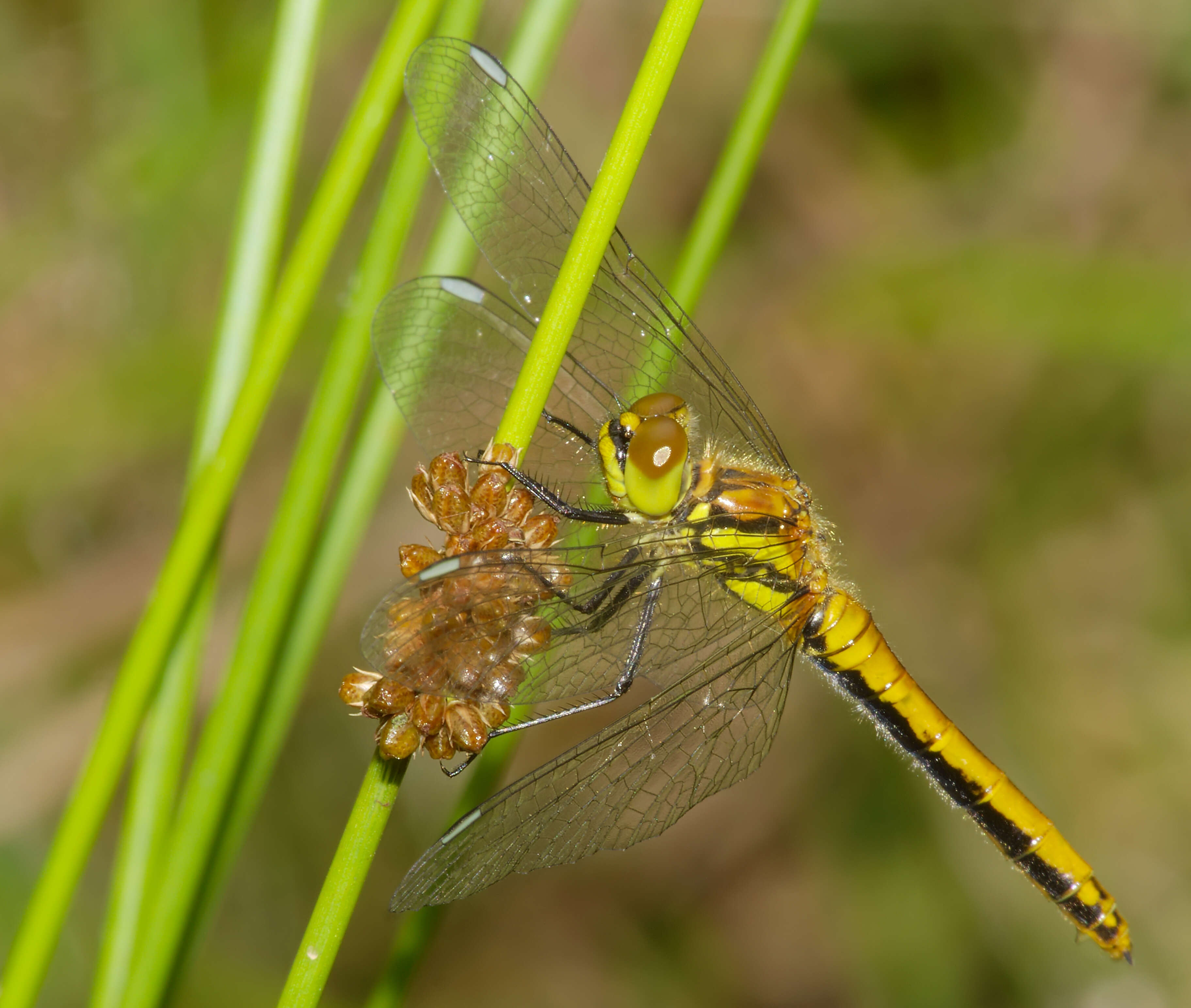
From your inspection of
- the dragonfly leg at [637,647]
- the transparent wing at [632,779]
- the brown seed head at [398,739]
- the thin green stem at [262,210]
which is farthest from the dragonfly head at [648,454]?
the brown seed head at [398,739]

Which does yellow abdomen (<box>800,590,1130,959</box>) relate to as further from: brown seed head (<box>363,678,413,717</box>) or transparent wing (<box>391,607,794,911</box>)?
brown seed head (<box>363,678,413,717</box>)

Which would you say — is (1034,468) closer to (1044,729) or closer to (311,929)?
(1044,729)

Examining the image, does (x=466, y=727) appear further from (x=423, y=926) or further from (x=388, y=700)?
(x=423, y=926)

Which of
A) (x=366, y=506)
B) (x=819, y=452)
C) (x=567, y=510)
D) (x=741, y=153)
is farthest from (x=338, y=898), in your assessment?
(x=819, y=452)

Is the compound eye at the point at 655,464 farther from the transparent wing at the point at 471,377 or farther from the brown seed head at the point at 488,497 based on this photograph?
the brown seed head at the point at 488,497

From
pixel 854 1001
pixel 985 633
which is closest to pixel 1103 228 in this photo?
pixel 985 633

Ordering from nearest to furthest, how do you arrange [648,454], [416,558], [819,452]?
[416,558] < [648,454] < [819,452]
